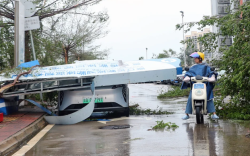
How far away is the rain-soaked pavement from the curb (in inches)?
14.0

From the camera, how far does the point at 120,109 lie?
398 inches

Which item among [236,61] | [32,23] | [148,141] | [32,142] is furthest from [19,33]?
[148,141]

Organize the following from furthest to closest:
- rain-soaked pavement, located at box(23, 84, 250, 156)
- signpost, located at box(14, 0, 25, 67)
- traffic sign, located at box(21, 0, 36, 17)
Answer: traffic sign, located at box(21, 0, 36, 17) → signpost, located at box(14, 0, 25, 67) → rain-soaked pavement, located at box(23, 84, 250, 156)

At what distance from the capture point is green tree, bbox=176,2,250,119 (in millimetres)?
8539

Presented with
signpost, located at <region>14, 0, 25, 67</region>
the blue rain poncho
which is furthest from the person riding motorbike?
signpost, located at <region>14, 0, 25, 67</region>

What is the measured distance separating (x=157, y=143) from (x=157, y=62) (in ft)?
14.5

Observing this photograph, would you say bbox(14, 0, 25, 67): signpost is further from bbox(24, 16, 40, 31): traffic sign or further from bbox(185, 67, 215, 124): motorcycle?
bbox(185, 67, 215, 124): motorcycle

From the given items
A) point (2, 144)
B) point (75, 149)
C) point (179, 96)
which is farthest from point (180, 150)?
point (179, 96)

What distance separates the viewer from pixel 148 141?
639 cm

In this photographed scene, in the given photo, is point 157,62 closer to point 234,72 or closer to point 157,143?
point 234,72

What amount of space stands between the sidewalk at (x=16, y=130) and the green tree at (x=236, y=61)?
474cm

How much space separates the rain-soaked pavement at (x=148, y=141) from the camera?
217 inches

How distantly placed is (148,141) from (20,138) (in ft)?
8.26

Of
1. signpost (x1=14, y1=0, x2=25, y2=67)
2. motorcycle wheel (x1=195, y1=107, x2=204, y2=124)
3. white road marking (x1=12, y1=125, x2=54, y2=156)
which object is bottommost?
white road marking (x1=12, y1=125, x2=54, y2=156)
